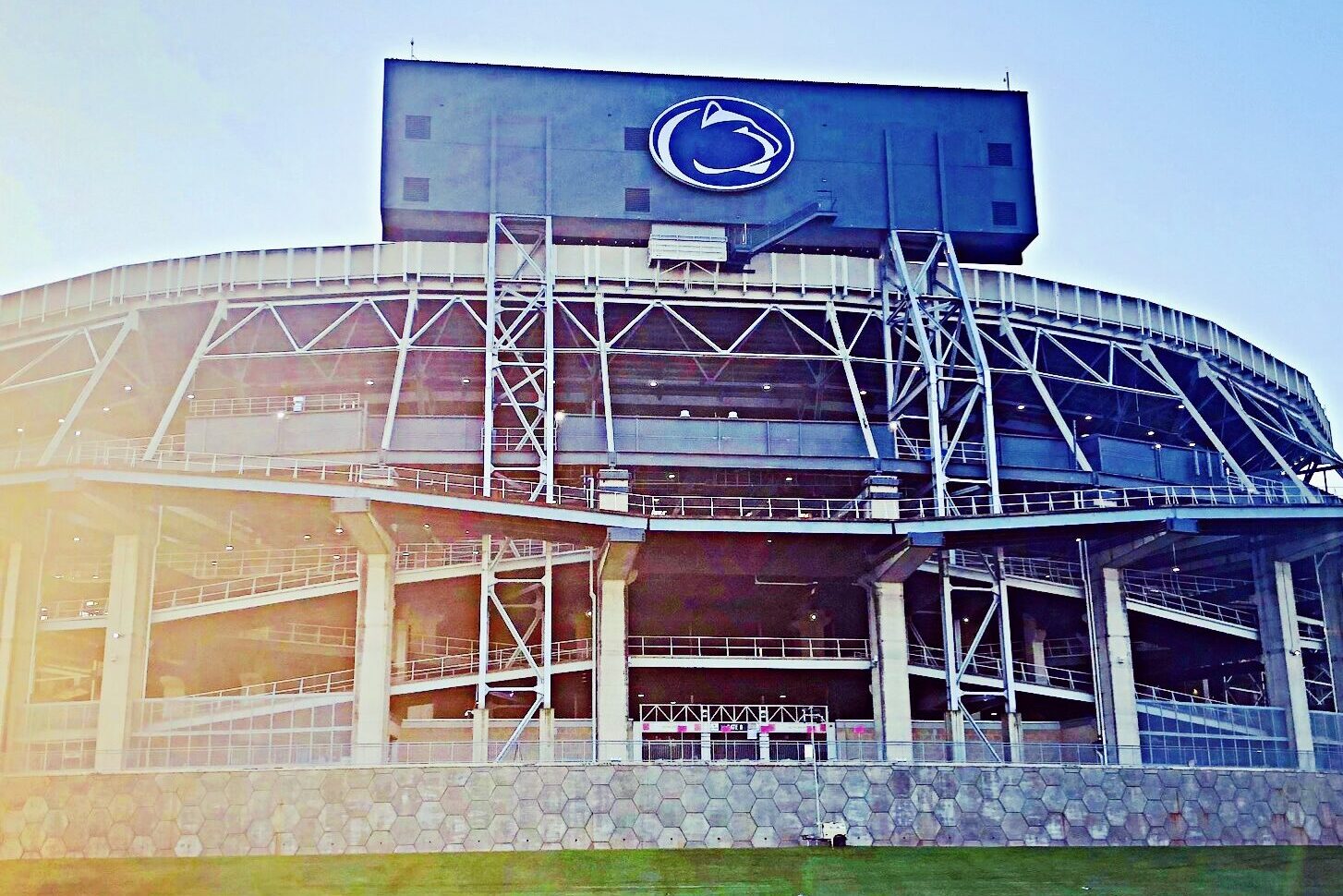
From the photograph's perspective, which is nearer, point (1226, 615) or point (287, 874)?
point (287, 874)

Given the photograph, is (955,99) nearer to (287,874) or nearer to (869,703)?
(869,703)

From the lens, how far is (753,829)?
137ft

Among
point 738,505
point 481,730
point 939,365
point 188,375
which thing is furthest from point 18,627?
point 939,365

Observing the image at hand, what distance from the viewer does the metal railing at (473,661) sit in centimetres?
5272

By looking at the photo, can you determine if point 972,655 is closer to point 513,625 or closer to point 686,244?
point 513,625

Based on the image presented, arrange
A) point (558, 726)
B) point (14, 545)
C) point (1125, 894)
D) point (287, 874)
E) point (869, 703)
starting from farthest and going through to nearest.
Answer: point (869, 703) → point (558, 726) → point (14, 545) → point (287, 874) → point (1125, 894)

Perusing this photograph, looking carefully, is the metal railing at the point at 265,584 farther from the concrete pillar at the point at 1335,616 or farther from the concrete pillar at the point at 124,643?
the concrete pillar at the point at 1335,616

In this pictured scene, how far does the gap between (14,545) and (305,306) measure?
16375mm

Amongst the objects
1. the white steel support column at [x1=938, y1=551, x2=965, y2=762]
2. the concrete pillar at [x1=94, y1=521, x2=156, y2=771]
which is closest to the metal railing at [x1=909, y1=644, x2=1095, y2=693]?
the white steel support column at [x1=938, y1=551, x2=965, y2=762]

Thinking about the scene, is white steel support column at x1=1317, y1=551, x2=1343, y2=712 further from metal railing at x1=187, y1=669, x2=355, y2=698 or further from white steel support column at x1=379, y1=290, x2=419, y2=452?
metal railing at x1=187, y1=669, x2=355, y2=698

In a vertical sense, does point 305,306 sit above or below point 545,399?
above

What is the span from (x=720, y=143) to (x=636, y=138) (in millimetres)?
3679

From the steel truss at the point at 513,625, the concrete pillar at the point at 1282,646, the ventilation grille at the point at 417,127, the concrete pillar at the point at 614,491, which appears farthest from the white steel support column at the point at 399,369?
the concrete pillar at the point at 1282,646

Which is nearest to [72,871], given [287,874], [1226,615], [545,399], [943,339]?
[287,874]
